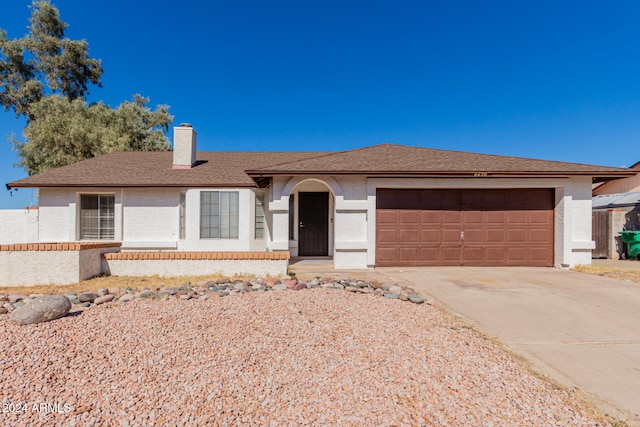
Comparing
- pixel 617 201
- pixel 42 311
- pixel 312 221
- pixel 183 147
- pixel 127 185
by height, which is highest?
pixel 183 147

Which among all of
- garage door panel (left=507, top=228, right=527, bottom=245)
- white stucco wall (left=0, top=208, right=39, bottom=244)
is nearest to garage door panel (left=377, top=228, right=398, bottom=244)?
garage door panel (left=507, top=228, right=527, bottom=245)

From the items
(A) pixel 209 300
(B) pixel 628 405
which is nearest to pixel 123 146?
(A) pixel 209 300

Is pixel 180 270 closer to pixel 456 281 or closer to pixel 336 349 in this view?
pixel 336 349

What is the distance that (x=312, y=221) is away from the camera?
1191 cm

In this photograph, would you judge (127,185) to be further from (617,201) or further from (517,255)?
(617,201)

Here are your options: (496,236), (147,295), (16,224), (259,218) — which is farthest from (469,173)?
(16,224)

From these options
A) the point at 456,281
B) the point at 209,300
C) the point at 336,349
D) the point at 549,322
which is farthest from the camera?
the point at 456,281

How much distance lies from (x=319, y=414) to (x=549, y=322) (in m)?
4.29

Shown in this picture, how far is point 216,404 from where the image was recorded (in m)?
2.56

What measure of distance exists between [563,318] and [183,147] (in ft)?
43.3

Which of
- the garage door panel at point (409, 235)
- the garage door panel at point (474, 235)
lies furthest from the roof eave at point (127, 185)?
the garage door panel at point (474, 235)

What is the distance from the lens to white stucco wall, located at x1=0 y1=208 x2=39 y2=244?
43.5 ft

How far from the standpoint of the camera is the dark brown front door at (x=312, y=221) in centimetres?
1188

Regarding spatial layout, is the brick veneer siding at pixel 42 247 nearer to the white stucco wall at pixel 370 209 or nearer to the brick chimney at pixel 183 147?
the white stucco wall at pixel 370 209
